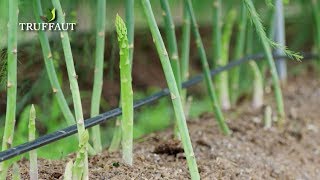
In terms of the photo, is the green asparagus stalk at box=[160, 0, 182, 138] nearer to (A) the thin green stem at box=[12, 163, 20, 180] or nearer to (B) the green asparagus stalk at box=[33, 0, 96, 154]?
(B) the green asparagus stalk at box=[33, 0, 96, 154]

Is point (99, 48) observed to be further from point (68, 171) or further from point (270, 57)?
point (270, 57)

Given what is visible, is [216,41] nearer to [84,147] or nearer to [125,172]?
[125,172]

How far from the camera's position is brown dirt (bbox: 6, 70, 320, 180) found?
158cm

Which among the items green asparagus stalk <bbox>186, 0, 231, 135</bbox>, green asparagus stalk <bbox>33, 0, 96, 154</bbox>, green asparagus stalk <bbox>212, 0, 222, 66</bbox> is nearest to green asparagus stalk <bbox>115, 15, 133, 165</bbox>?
green asparagus stalk <bbox>33, 0, 96, 154</bbox>

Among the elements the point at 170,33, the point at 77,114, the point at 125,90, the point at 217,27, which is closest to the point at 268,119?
the point at 217,27

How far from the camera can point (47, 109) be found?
2.32 m

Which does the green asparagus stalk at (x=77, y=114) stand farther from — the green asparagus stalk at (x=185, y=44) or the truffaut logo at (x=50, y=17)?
the green asparagus stalk at (x=185, y=44)

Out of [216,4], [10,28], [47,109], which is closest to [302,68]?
[216,4]

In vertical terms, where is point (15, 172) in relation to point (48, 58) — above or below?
below

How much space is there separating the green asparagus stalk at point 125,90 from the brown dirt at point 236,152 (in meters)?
0.05

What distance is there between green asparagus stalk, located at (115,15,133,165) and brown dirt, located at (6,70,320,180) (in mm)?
51

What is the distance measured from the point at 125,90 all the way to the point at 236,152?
0.57 metres

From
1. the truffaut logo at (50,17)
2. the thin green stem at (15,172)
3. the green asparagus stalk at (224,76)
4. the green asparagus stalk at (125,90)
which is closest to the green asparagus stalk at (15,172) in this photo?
the thin green stem at (15,172)

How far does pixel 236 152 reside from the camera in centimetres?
192
